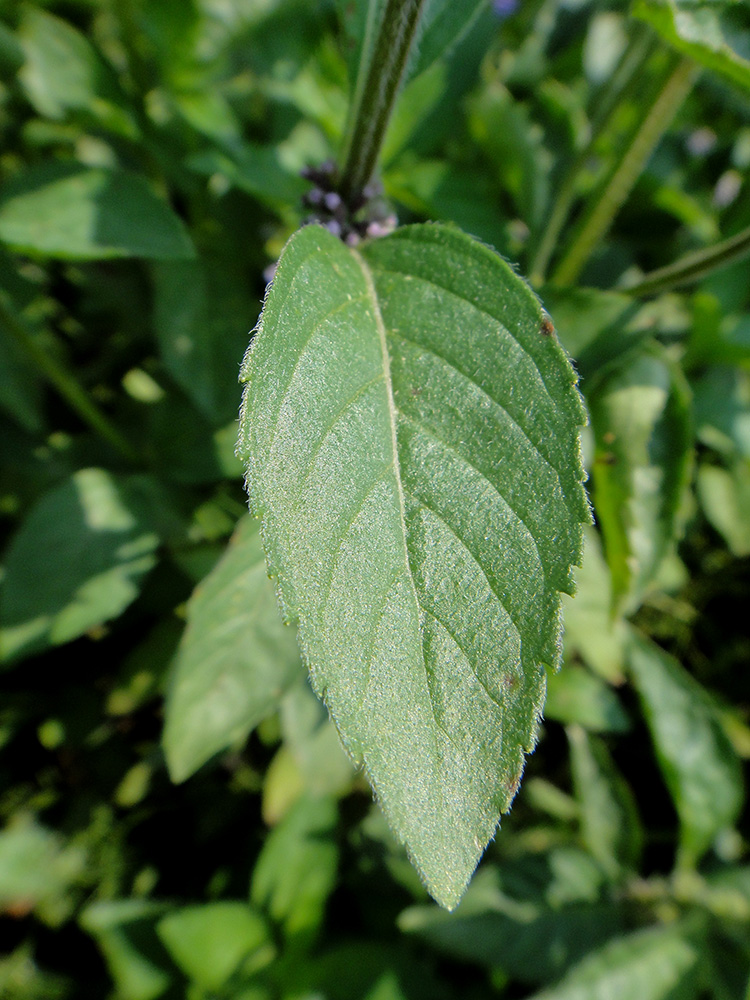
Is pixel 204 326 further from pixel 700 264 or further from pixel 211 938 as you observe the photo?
pixel 211 938

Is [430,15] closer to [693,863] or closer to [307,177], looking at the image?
[307,177]

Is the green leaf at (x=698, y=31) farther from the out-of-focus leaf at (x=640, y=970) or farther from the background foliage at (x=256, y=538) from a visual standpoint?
the out-of-focus leaf at (x=640, y=970)

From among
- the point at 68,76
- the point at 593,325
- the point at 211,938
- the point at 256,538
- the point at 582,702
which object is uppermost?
the point at 68,76

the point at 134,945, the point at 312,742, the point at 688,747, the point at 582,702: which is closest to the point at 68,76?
the point at 312,742

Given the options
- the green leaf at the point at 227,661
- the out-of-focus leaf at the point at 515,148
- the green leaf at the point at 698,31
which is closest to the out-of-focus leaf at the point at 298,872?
the green leaf at the point at 227,661

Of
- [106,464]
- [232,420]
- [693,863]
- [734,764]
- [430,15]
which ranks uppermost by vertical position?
[430,15]

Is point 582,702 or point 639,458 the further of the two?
point 582,702

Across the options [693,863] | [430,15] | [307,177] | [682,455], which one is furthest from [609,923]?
[430,15]
